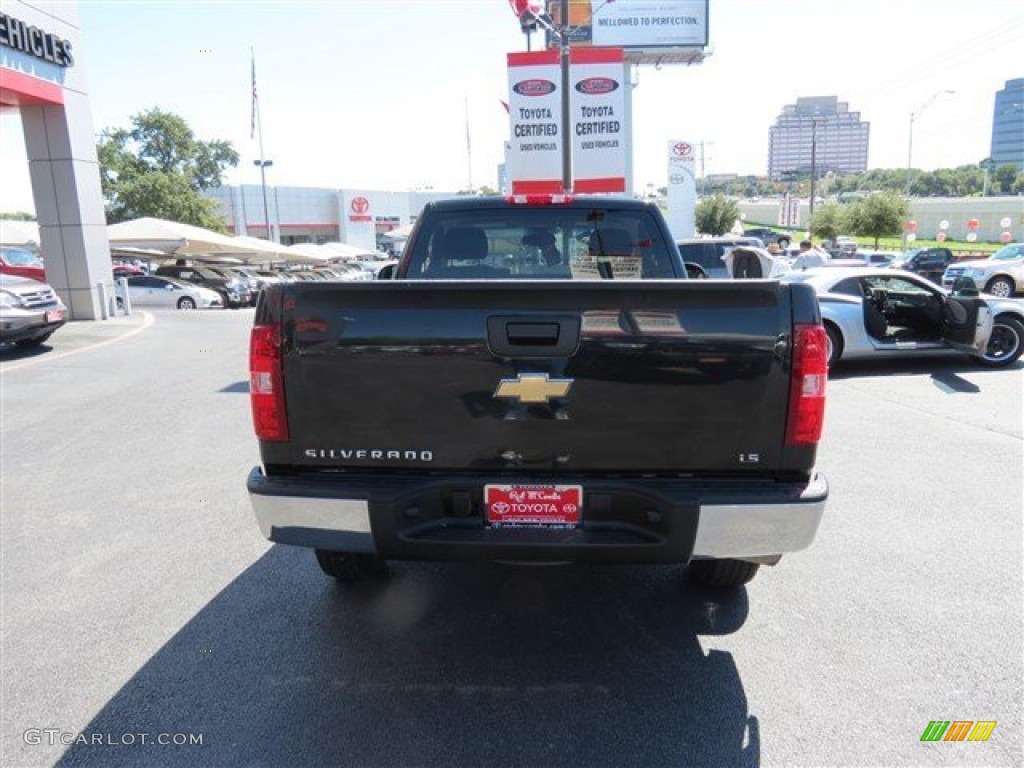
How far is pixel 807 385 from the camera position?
2.60m


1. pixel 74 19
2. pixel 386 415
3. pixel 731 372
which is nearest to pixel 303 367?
pixel 386 415

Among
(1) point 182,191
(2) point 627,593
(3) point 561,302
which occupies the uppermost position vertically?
(1) point 182,191

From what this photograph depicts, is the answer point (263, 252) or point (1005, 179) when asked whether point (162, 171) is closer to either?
point (263, 252)

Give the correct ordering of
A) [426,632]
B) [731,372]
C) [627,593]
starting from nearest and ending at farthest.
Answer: [731,372] → [426,632] → [627,593]

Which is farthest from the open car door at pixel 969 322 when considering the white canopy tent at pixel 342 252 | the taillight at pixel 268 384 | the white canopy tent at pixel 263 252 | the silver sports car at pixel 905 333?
the white canopy tent at pixel 342 252

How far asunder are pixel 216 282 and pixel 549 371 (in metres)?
30.3

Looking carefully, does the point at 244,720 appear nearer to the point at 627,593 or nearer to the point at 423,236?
the point at 627,593

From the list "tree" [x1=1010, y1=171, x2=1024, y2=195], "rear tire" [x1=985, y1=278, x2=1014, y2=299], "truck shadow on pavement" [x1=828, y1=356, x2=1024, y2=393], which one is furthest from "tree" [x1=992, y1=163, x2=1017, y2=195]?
"truck shadow on pavement" [x1=828, y1=356, x2=1024, y2=393]

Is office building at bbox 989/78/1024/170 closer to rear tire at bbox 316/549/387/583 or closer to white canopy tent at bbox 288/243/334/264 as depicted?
white canopy tent at bbox 288/243/334/264

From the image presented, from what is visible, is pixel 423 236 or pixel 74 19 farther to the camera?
pixel 74 19

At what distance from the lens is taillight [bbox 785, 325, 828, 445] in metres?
2.57

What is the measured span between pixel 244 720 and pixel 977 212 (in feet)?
323

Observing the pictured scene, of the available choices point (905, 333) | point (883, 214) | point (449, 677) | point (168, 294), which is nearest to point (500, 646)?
point (449, 677)

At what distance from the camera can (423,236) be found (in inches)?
172
